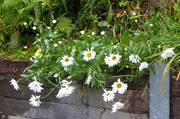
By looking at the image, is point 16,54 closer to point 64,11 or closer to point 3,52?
point 3,52

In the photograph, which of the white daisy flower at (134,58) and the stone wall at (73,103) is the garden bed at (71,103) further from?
the white daisy flower at (134,58)

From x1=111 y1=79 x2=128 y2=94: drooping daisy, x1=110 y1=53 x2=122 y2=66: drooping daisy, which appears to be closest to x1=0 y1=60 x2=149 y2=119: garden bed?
x1=111 y1=79 x2=128 y2=94: drooping daisy

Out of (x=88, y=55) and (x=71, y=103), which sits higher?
(x=88, y=55)

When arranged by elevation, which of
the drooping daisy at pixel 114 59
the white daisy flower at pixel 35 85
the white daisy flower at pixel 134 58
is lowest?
the white daisy flower at pixel 35 85

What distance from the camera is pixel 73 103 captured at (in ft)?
7.47

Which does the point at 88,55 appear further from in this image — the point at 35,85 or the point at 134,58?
the point at 35,85

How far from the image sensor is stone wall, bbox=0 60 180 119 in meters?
1.97

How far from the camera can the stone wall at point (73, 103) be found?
6.45 feet

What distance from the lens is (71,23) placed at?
111 inches

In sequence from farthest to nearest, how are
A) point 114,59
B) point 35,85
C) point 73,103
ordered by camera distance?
point 73,103 < point 35,85 < point 114,59

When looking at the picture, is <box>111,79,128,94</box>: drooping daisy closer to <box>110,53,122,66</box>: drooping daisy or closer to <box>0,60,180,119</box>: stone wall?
<box>110,53,122,66</box>: drooping daisy

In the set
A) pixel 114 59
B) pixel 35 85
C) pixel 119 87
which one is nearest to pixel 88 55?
pixel 114 59

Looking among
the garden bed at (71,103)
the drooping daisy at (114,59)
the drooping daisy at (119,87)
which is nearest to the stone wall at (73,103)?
the garden bed at (71,103)

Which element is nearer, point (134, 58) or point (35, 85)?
point (134, 58)
